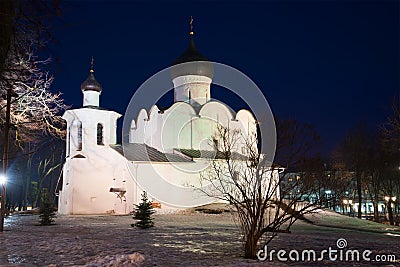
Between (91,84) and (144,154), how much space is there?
5.62 metres

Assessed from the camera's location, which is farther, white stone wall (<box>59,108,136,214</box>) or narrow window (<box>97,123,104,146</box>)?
narrow window (<box>97,123,104,146</box>)

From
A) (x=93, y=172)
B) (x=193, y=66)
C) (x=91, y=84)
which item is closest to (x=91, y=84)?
(x=91, y=84)

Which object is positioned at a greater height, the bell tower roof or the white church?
the bell tower roof

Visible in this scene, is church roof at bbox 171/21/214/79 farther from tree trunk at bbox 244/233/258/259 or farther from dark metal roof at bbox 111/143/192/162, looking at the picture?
tree trunk at bbox 244/233/258/259

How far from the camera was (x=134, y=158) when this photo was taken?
22.8m

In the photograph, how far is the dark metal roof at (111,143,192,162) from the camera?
2299cm

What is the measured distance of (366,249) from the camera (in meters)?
8.78

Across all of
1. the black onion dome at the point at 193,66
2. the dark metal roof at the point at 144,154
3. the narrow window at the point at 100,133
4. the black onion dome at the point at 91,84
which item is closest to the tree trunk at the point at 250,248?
the dark metal roof at the point at 144,154

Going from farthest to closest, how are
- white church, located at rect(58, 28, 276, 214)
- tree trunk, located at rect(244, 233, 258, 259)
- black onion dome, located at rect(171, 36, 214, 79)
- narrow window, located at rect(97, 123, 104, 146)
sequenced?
black onion dome, located at rect(171, 36, 214, 79) < narrow window, located at rect(97, 123, 104, 146) < white church, located at rect(58, 28, 276, 214) < tree trunk, located at rect(244, 233, 258, 259)

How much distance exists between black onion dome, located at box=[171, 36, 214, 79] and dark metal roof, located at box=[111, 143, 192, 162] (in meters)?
6.52

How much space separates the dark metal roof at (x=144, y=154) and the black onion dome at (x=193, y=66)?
6.52 metres

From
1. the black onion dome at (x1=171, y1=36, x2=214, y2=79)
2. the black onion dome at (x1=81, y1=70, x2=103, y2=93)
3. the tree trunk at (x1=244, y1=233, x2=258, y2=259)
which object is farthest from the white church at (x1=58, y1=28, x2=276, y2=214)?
the tree trunk at (x1=244, y1=233, x2=258, y2=259)

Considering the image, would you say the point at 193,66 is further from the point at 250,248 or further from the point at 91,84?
the point at 250,248

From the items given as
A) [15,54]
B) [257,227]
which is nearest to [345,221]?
[257,227]
